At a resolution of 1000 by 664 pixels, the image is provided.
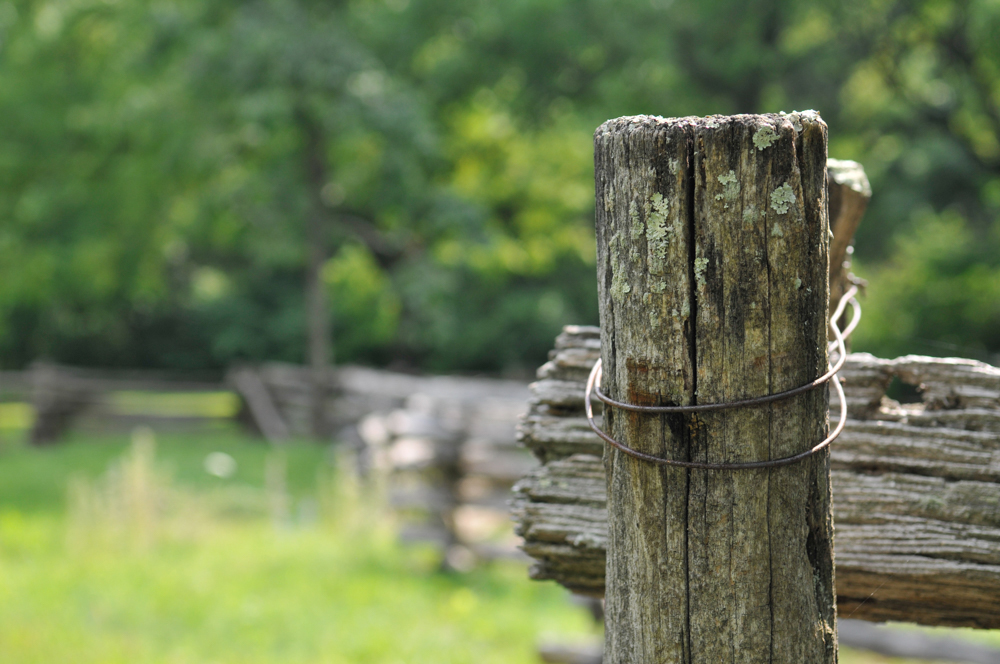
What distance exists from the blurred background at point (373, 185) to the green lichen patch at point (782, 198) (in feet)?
19.1

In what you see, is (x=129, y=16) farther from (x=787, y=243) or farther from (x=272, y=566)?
(x=787, y=243)

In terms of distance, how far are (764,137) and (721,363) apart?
335mm

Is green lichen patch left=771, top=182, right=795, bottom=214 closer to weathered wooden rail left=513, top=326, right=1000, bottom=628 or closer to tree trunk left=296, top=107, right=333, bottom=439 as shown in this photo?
weathered wooden rail left=513, top=326, right=1000, bottom=628

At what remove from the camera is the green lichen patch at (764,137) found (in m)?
1.23

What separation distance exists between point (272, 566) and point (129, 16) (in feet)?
35.5

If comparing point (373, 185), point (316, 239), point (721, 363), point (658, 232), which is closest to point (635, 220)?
point (658, 232)

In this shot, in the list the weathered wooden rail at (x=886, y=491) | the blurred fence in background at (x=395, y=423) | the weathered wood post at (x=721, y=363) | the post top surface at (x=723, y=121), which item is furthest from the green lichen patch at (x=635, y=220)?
the blurred fence in background at (x=395, y=423)

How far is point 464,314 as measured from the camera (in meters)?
19.4

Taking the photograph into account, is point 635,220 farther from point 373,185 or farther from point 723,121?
point 373,185

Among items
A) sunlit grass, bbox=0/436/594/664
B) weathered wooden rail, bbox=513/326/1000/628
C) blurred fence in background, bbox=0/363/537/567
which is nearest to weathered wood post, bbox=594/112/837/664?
weathered wooden rail, bbox=513/326/1000/628

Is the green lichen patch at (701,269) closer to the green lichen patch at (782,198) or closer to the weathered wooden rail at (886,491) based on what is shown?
the green lichen patch at (782,198)

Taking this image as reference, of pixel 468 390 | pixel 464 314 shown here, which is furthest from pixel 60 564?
pixel 464 314

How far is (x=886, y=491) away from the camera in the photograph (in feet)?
5.85

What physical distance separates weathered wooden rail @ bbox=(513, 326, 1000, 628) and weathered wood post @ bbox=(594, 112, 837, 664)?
0.49 meters
